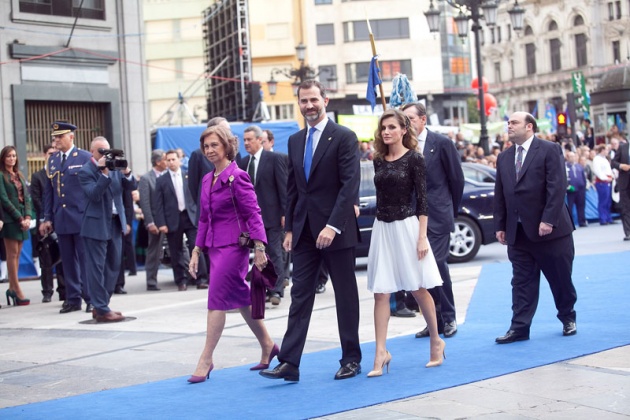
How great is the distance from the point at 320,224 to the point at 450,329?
228cm

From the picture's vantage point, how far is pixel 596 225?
24859 millimetres

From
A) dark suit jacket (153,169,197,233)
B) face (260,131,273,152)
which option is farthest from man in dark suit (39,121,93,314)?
dark suit jacket (153,169,197,233)

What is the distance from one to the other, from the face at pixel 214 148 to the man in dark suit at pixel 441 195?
1966 millimetres

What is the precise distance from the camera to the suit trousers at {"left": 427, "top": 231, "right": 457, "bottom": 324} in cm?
935

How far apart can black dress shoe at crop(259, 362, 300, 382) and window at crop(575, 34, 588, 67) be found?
307ft

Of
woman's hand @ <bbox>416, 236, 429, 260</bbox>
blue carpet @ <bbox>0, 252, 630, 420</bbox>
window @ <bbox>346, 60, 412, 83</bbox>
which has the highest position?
window @ <bbox>346, 60, 412, 83</bbox>

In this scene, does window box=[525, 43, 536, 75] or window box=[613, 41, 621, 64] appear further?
window box=[525, 43, 536, 75]

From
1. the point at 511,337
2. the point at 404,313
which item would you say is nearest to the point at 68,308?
the point at 404,313

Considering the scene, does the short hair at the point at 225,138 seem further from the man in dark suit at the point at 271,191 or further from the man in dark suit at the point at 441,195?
the man in dark suit at the point at 271,191

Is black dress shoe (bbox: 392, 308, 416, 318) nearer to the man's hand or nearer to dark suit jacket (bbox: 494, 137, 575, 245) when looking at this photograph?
dark suit jacket (bbox: 494, 137, 575, 245)

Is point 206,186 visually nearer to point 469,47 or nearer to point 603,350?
point 603,350

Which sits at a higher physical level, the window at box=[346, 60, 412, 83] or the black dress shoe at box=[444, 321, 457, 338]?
the window at box=[346, 60, 412, 83]

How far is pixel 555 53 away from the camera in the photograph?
102 metres

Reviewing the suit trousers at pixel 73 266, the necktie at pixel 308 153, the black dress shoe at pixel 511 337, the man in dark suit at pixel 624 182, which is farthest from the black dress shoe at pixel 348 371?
the man in dark suit at pixel 624 182
